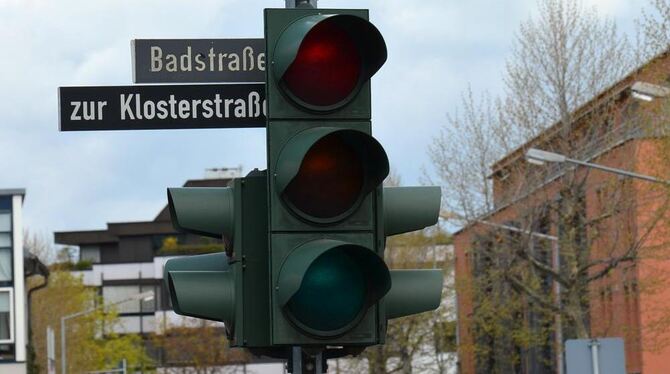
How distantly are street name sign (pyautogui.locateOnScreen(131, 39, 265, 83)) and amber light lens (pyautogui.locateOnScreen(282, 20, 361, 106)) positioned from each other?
2.17 feet

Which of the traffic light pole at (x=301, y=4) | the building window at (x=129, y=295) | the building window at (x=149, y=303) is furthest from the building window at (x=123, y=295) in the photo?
the traffic light pole at (x=301, y=4)

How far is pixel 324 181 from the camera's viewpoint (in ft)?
21.6

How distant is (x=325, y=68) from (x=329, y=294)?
880 mm

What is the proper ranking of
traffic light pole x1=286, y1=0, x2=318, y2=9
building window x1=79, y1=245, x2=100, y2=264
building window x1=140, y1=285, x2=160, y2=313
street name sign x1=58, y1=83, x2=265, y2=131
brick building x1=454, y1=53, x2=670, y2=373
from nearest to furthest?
traffic light pole x1=286, y1=0, x2=318, y2=9
street name sign x1=58, y1=83, x2=265, y2=131
brick building x1=454, y1=53, x2=670, y2=373
building window x1=140, y1=285, x2=160, y2=313
building window x1=79, y1=245, x2=100, y2=264

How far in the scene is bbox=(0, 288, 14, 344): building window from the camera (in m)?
69.4

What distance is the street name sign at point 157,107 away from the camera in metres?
7.32

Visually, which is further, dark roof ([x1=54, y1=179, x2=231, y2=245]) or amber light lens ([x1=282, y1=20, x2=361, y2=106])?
dark roof ([x1=54, y1=179, x2=231, y2=245])

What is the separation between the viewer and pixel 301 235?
6617 millimetres

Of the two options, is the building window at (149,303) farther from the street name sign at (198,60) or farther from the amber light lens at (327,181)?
the amber light lens at (327,181)

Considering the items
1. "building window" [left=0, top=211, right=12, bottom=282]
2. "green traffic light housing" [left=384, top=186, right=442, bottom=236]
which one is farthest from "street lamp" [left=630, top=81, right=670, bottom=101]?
"building window" [left=0, top=211, right=12, bottom=282]

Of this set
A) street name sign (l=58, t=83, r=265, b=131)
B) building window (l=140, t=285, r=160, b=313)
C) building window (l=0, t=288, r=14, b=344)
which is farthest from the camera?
building window (l=140, t=285, r=160, b=313)

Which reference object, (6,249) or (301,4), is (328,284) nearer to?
(301,4)

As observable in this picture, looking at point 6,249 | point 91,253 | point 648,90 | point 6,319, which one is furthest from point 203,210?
point 91,253

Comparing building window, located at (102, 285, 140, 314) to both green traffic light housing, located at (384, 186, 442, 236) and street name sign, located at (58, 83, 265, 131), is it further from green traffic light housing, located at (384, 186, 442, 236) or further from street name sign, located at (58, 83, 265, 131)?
green traffic light housing, located at (384, 186, 442, 236)
